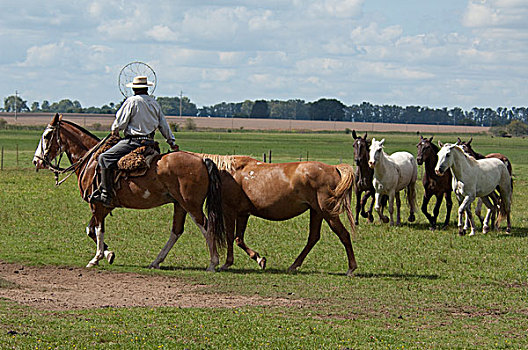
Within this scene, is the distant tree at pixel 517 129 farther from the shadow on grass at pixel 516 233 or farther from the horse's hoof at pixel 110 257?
the horse's hoof at pixel 110 257

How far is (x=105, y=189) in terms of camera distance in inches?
Answer: 447

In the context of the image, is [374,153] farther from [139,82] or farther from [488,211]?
[139,82]

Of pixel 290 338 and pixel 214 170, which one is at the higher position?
pixel 214 170

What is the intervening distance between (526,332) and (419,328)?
114 centimetres

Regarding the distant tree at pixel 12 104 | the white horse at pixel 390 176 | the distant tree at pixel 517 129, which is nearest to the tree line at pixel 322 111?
the distant tree at pixel 12 104

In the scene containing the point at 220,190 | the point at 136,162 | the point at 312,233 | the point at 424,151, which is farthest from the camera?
the point at 424,151

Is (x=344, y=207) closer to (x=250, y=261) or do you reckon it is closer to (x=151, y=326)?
(x=250, y=261)

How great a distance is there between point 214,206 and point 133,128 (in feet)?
5.58

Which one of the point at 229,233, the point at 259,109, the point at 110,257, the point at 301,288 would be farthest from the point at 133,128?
the point at 259,109

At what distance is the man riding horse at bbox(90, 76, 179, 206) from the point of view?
36.6ft

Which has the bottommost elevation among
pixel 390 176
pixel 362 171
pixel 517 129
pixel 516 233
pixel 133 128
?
pixel 516 233

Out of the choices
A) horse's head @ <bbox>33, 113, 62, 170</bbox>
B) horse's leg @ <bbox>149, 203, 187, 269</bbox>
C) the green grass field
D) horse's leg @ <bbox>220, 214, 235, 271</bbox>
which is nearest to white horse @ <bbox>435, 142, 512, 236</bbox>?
the green grass field

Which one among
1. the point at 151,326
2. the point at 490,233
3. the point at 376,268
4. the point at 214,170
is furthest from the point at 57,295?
the point at 490,233

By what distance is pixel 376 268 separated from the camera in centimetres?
1197
